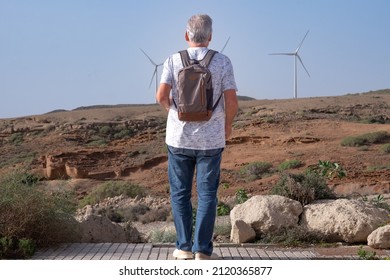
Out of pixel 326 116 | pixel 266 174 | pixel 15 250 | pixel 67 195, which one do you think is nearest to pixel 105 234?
pixel 67 195

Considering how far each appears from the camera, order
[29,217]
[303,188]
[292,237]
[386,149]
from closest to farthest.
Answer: [29,217]
[292,237]
[303,188]
[386,149]

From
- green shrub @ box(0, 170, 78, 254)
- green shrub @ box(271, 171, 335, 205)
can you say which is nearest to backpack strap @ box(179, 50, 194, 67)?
green shrub @ box(0, 170, 78, 254)

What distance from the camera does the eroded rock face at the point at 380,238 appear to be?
29.0 feet

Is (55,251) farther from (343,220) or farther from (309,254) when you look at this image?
(343,220)

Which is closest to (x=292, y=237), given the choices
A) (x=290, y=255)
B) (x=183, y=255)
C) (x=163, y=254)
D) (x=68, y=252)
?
(x=290, y=255)

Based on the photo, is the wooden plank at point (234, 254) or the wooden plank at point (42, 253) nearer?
the wooden plank at point (234, 254)

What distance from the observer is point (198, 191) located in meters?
6.66

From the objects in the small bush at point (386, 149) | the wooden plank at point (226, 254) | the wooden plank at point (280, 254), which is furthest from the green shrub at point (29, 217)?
the small bush at point (386, 149)

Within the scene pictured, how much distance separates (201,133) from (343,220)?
3.94 metres

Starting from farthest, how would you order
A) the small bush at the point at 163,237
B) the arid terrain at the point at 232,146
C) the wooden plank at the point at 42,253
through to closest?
the arid terrain at the point at 232,146, the small bush at the point at 163,237, the wooden plank at the point at 42,253

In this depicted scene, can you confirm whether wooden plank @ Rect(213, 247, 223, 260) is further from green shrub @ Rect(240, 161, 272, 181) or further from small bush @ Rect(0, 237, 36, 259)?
green shrub @ Rect(240, 161, 272, 181)

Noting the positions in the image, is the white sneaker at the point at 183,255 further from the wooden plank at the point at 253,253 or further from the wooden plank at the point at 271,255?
the wooden plank at the point at 271,255
